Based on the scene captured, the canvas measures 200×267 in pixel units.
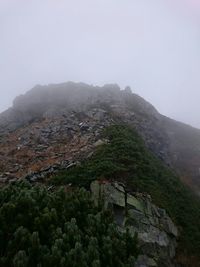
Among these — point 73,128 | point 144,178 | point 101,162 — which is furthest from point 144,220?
point 73,128

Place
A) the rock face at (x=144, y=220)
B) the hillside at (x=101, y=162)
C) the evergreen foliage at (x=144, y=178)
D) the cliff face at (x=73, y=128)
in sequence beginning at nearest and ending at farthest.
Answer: the rock face at (x=144, y=220)
the hillside at (x=101, y=162)
the evergreen foliage at (x=144, y=178)
the cliff face at (x=73, y=128)

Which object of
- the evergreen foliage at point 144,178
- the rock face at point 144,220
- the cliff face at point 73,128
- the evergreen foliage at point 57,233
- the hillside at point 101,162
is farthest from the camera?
the cliff face at point 73,128

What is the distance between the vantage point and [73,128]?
107ft

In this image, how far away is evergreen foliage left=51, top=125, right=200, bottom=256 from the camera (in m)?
22.0

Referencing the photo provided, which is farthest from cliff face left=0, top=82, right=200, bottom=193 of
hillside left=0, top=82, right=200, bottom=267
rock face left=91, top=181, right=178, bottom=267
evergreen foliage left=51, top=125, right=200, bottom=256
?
rock face left=91, top=181, right=178, bottom=267

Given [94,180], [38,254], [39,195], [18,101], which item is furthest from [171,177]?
[18,101]

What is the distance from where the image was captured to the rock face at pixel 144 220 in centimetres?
1833

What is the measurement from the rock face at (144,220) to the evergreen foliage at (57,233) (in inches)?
170

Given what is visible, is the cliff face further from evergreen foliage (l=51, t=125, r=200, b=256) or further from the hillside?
evergreen foliage (l=51, t=125, r=200, b=256)

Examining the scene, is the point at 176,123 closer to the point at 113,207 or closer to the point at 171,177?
the point at 171,177

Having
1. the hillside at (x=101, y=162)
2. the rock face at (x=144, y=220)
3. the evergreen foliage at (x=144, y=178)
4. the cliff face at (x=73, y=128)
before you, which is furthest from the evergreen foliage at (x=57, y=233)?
the cliff face at (x=73, y=128)

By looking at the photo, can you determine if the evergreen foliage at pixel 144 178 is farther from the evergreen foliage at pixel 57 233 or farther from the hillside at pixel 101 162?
the evergreen foliage at pixel 57 233

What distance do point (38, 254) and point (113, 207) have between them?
27.4 feet

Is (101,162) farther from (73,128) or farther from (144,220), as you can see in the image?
(73,128)
